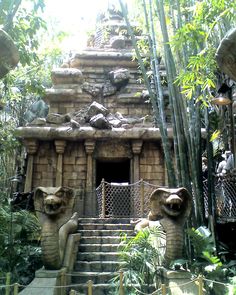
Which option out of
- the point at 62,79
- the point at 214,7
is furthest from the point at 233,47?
the point at 62,79

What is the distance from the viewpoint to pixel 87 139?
33.1 feet

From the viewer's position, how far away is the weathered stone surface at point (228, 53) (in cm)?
331

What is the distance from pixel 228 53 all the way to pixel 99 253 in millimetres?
4429

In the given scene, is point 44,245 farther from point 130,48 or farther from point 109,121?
point 130,48

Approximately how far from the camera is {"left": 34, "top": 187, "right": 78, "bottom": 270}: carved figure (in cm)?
520

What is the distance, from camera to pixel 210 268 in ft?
16.0

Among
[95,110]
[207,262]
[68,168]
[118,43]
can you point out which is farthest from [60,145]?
[207,262]

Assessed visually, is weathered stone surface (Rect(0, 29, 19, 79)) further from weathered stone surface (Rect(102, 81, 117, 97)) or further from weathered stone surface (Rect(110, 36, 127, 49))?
weathered stone surface (Rect(110, 36, 127, 49))

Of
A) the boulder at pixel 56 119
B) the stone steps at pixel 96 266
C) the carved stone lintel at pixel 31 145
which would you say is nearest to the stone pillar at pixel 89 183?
the boulder at pixel 56 119

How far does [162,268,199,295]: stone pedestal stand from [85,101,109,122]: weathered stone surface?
20.5ft

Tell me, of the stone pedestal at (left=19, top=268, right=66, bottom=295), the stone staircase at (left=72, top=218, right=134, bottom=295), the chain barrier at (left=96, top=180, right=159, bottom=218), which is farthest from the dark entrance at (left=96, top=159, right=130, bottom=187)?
the stone pedestal at (left=19, top=268, right=66, bottom=295)

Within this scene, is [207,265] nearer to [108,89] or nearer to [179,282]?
[179,282]

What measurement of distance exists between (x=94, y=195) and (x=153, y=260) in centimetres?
448

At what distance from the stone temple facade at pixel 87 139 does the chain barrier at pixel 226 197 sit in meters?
2.75
